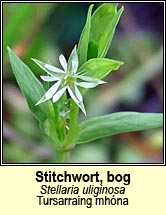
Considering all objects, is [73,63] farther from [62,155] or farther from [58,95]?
[62,155]

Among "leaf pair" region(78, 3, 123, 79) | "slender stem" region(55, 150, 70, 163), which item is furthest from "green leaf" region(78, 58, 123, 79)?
"slender stem" region(55, 150, 70, 163)

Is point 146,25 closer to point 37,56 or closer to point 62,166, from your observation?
point 37,56

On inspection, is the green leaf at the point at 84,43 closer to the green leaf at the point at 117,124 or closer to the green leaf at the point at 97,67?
the green leaf at the point at 97,67

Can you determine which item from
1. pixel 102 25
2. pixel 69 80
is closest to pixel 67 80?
pixel 69 80

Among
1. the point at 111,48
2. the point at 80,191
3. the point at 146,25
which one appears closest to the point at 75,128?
the point at 80,191

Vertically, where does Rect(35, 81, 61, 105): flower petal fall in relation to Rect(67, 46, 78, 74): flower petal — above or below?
below

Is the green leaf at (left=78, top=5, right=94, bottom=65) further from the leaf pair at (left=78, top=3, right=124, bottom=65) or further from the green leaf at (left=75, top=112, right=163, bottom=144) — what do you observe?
the green leaf at (left=75, top=112, right=163, bottom=144)

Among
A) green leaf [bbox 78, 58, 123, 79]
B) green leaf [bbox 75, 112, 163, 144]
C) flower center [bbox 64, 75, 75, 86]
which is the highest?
green leaf [bbox 78, 58, 123, 79]
